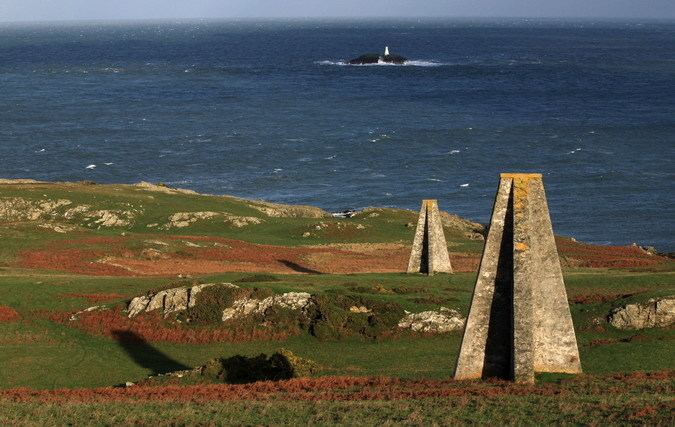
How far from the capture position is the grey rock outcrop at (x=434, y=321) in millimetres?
37938

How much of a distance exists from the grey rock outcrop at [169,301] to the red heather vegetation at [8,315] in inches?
196

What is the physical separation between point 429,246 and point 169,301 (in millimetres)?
14702

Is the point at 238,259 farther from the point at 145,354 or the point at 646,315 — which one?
the point at 646,315

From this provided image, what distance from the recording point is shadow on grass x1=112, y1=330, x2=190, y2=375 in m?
36.0

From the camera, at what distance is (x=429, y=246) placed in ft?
162

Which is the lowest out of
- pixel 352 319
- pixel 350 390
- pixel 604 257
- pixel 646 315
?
pixel 604 257

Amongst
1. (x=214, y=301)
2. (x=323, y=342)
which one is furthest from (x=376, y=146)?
(x=323, y=342)

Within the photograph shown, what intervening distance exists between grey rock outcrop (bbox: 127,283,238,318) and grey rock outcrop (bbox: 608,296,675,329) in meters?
16.2

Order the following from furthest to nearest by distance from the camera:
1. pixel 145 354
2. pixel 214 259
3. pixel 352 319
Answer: pixel 214 259 < pixel 352 319 < pixel 145 354

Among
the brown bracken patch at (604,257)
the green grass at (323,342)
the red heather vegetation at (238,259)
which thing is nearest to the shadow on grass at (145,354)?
the green grass at (323,342)

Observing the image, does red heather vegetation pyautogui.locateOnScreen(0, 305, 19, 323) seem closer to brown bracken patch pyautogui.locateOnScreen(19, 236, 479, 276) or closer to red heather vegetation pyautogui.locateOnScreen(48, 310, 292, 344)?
red heather vegetation pyautogui.locateOnScreen(48, 310, 292, 344)

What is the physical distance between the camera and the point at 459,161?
4808 inches

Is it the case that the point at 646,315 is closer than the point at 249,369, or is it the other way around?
the point at 249,369

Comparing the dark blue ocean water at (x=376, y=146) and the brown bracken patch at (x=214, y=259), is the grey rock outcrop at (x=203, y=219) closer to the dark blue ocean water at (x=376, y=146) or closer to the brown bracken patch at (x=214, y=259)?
the brown bracken patch at (x=214, y=259)
